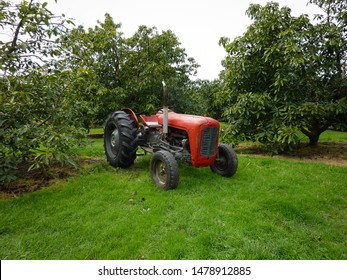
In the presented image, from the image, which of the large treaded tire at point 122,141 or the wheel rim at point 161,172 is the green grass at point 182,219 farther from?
the large treaded tire at point 122,141

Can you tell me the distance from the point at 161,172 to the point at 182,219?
1.24 metres

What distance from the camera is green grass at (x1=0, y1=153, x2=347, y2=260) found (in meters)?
2.36

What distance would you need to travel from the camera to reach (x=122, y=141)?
4.62 m

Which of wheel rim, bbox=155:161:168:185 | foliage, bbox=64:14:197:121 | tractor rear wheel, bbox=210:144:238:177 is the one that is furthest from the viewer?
foliage, bbox=64:14:197:121

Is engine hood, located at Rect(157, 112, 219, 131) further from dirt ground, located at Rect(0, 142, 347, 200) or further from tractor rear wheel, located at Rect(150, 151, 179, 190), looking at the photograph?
dirt ground, located at Rect(0, 142, 347, 200)

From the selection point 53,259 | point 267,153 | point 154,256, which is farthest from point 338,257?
point 267,153

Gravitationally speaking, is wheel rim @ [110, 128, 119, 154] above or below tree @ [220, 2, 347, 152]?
below

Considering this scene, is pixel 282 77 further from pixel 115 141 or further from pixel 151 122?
pixel 115 141

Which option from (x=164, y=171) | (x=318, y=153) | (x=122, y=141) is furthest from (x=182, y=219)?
(x=318, y=153)

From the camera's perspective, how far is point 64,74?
3742 millimetres

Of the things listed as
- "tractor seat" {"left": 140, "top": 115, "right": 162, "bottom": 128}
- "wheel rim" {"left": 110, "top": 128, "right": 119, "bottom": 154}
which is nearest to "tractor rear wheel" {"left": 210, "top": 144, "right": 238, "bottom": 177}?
"tractor seat" {"left": 140, "top": 115, "right": 162, "bottom": 128}

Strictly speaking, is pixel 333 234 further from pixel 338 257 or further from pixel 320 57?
pixel 320 57

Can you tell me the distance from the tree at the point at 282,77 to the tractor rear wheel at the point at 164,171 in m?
3.41

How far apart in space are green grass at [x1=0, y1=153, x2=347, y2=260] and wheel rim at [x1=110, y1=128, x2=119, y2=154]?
2.60 ft
